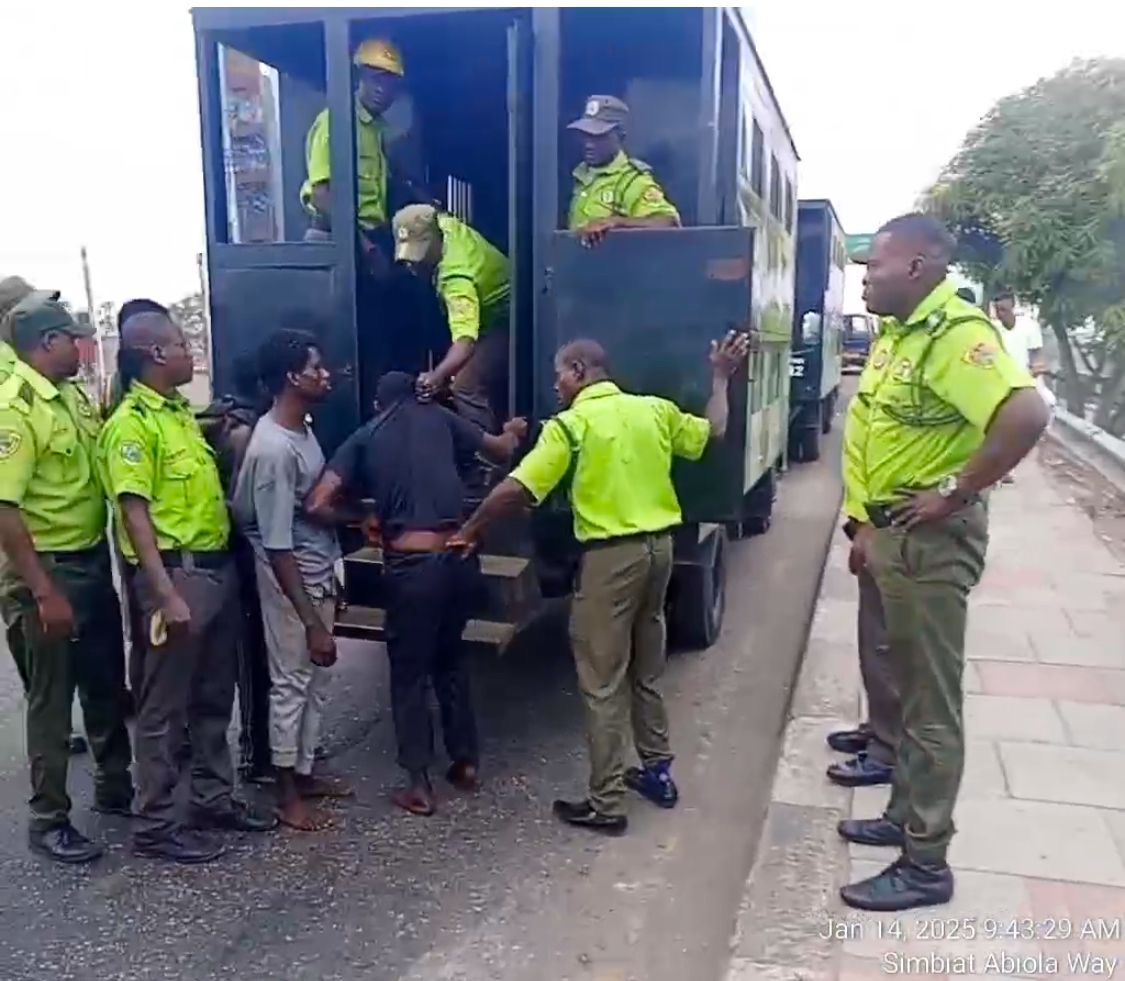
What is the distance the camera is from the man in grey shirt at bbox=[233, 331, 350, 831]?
12.1ft

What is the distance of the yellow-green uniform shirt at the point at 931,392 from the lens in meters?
2.90

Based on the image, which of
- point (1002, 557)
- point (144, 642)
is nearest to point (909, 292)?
point (144, 642)

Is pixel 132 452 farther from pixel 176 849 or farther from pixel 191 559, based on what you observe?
pixel 176 849

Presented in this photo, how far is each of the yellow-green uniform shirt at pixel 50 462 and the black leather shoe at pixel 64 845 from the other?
944 millimetres

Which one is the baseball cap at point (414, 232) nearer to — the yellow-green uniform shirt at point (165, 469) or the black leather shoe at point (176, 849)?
the yellow-green uniform shirt at point (165, 469)

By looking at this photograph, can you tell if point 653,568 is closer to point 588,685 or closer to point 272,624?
point 588,685

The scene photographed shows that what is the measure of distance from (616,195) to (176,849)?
2.90m

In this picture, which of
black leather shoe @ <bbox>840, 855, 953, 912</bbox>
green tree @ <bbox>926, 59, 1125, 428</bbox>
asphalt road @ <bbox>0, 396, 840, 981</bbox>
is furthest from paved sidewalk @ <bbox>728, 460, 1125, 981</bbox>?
green tree @ <bbox>926, 59, 1125, 428</bbox>

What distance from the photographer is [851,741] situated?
454cm

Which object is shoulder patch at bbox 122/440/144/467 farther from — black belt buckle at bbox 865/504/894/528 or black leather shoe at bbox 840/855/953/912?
black leather shoe at bbox 840/855/953/912

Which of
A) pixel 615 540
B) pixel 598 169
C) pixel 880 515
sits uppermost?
pixel 598 169

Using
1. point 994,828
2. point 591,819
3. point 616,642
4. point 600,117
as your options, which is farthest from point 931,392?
point 600,117

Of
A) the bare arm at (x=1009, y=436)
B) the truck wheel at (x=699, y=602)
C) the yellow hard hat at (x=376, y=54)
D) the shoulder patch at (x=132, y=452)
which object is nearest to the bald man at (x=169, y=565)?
the shoulder patch at (x=132, y=452)

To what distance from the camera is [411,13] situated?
4430 millimetres
